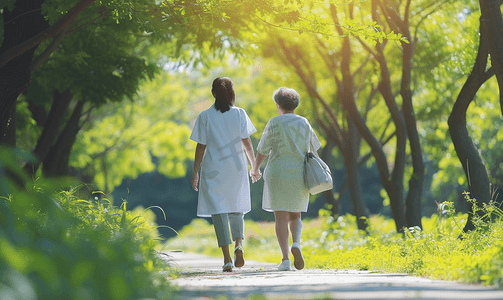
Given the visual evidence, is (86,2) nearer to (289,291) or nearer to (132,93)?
(289,291)

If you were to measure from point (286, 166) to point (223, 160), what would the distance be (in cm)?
74

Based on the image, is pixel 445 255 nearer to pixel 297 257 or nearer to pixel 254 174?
pixel 297 257

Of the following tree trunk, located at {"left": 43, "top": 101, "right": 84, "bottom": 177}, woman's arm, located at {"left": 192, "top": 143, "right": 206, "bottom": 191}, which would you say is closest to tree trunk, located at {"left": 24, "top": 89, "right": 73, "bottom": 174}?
tree trunk, located at {"left": 43, "top": 101, "right": 84, "bottom": 177}

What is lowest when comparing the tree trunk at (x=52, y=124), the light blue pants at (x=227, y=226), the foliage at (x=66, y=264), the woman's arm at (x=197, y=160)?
the light blue pants at (x=227, y=226)

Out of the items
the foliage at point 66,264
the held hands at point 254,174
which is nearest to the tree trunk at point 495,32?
the held hands at point 254,174

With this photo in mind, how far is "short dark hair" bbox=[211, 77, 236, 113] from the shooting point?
6.41 metres

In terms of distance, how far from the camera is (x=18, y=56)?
22.7 ft

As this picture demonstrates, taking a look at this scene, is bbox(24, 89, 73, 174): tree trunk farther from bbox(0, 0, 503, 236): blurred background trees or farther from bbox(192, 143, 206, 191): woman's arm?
bbox(192, 143, 206, 191): woman's arm

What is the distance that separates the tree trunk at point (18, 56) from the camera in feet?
22.2

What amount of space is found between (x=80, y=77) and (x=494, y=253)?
8125 millimetres

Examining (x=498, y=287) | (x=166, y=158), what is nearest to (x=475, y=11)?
(x=498, y=287)

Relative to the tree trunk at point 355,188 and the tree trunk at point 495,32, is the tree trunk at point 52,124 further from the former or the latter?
the tree trunk at point 495,32

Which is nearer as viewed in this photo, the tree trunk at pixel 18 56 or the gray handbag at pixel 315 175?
the gray handbag at pixel 315 175

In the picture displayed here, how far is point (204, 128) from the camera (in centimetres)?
648
